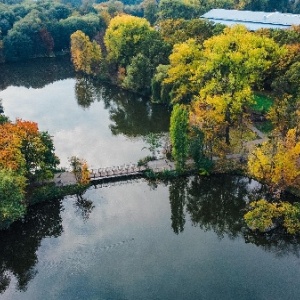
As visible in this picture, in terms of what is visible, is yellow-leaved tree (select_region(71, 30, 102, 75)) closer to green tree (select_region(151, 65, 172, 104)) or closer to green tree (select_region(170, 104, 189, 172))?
green tree (select_region(151, 65, 172, 104))

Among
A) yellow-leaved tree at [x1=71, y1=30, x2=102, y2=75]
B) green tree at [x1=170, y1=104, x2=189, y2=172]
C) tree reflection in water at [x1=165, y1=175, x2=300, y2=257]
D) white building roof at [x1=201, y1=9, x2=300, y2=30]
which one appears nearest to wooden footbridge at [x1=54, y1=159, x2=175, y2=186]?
green tree at [x1=170, y1=104, x2=189, y2=172]

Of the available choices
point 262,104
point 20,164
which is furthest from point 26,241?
point 262,104

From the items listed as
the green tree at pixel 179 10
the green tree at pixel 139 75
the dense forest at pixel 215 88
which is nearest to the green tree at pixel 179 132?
the dense forest at pixel 215 88

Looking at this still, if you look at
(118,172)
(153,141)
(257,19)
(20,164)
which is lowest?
(118,172)

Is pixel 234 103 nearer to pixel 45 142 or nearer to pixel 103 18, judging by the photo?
pixel 45 142

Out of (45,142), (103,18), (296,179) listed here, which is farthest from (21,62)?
(296,179)

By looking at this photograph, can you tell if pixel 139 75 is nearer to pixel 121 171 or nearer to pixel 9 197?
pixel 121 171

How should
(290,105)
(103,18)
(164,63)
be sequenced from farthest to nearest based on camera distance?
(103,18), (164,63), (290,105)
